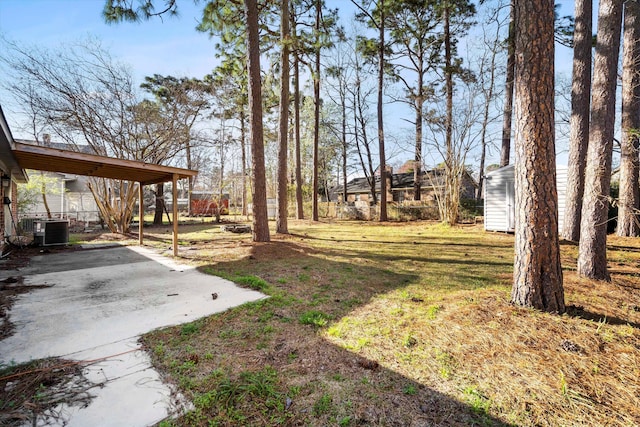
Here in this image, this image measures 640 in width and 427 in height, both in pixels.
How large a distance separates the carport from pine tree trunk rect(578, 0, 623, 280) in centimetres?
740

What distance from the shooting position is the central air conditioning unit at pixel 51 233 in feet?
26.1

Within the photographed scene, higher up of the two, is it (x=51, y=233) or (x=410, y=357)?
(x=51, y=233)

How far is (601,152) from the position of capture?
13.3 ft

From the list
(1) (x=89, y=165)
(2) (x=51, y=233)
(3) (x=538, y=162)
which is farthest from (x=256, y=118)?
(2) (x=51, y=233)

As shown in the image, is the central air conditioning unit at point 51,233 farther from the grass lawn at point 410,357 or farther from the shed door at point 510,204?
the shed door at point 510,204

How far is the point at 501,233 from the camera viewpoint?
9.98 metres

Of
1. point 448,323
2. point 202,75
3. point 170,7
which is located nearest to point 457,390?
point 448,323

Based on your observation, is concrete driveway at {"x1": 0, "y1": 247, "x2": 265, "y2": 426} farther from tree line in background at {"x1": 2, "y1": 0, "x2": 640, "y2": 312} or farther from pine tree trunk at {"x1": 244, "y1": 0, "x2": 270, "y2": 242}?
tree line in background at {"x1": 2, "y1": 0, "x2": 640, "y2": 312}

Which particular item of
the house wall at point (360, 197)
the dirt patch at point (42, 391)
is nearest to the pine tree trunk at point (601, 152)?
the dirt patch at point (42, 391)

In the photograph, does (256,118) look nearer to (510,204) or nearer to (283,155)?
(283,155)

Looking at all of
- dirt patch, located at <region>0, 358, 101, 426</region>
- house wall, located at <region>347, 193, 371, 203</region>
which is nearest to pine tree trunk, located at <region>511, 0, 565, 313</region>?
dirt patch, located at <region>0, 358, 101, 426</region>

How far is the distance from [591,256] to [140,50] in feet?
42.0

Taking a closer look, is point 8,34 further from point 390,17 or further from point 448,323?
point 390,17

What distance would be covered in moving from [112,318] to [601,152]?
22.2 feet
